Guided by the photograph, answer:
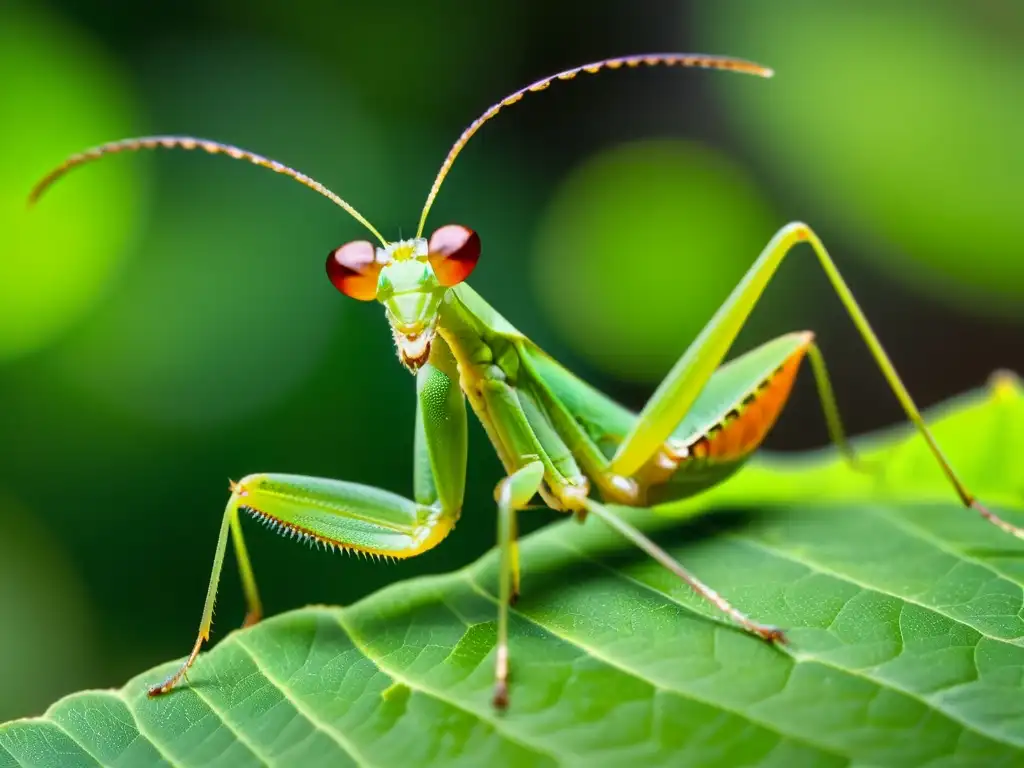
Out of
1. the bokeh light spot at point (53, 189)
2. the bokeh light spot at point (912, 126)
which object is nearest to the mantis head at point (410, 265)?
the bokeh light spot at point (53, 189)

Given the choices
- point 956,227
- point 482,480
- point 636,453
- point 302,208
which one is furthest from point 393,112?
point 636,453

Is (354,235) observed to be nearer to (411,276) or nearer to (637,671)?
(411,276)

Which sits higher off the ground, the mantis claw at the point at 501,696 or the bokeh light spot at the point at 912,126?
the bokeh light spot at the point at 912,126

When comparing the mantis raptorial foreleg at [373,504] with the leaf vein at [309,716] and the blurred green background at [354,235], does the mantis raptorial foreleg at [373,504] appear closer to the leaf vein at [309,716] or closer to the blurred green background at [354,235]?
the leaf vein at [309,716]

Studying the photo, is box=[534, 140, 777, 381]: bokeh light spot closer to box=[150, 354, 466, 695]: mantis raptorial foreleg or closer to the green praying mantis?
the green praying mantis

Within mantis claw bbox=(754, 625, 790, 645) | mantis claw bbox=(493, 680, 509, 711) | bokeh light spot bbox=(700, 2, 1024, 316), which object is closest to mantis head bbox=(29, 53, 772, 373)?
mantis claw bbox=(493, 680, 509, 711)

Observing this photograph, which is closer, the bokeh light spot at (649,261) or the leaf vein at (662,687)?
the leaf vein at (662,687)

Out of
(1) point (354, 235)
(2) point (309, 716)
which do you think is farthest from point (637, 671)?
(1) point (354, 235)

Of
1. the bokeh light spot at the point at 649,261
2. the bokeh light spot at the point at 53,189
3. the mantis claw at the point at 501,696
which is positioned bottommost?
the mantis claw at the point at 501,696
